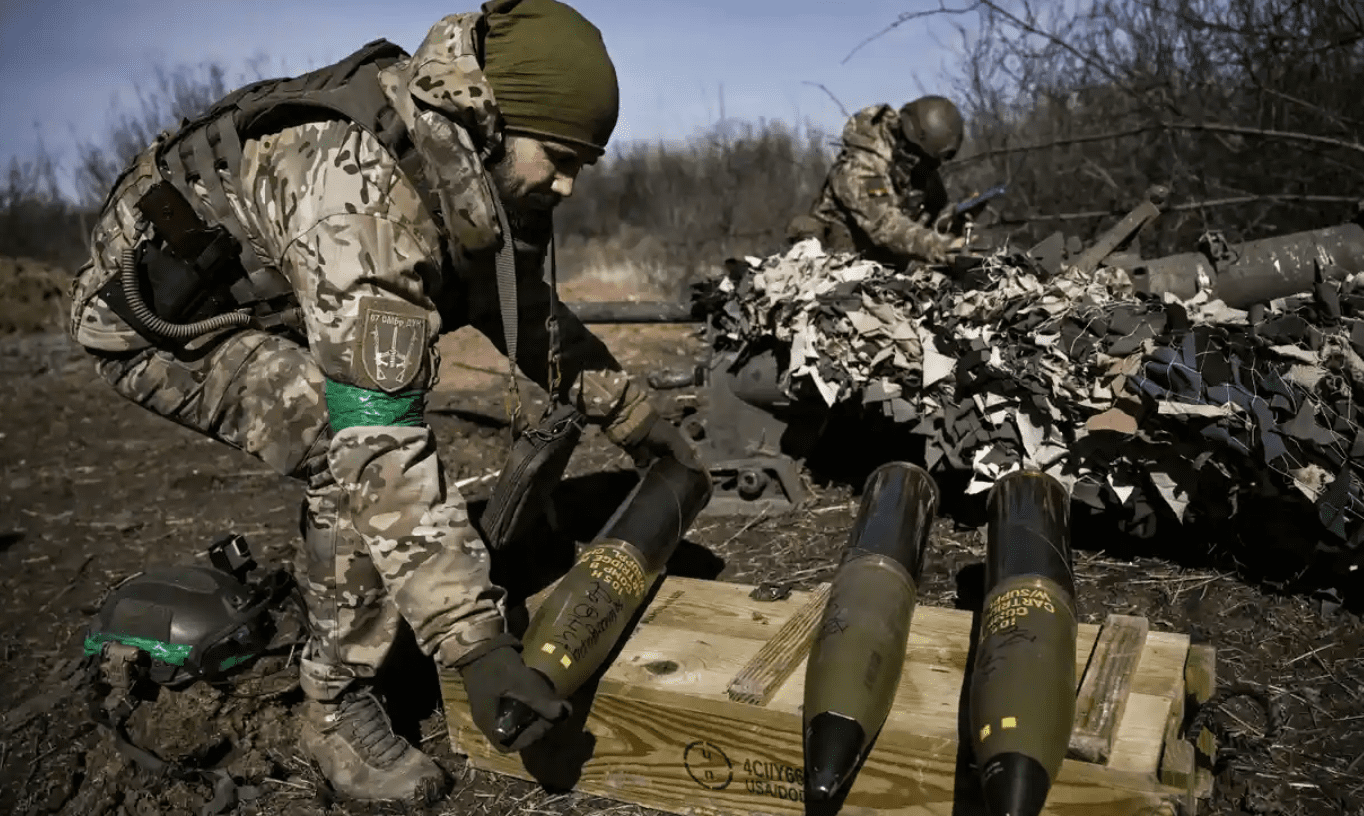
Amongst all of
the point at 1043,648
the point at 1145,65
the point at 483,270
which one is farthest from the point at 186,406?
the point at 1145,65

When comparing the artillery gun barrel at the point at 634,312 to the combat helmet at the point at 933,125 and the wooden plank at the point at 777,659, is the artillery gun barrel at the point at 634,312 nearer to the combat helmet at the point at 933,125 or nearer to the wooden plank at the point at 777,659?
the combat helmet at the point at 933,125

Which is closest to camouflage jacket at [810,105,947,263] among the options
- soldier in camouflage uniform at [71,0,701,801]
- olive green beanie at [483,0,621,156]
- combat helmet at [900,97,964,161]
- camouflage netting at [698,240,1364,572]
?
combat helmet at [900,97,964,161]

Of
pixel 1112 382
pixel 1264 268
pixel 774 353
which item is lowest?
pixel 1112 382

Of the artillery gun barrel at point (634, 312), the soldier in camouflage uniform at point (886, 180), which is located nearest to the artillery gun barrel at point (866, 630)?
the artillery gun barrel at point (634, 312)

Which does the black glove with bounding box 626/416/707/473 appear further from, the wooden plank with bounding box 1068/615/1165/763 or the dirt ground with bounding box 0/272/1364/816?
the wooden plank with bounding box 1068/615/1165/763

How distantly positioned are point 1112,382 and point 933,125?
394 cm

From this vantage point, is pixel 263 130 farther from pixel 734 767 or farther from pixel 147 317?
pixel 734 767

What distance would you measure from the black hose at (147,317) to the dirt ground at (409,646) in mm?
1096

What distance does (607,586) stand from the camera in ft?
9.93

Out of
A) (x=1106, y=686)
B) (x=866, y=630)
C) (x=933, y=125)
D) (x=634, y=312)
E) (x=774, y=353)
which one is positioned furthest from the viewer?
(x=933, y=125)

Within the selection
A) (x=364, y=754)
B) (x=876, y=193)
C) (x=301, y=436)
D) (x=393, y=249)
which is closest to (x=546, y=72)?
(x=393, y=249)

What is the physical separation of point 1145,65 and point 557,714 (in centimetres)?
772

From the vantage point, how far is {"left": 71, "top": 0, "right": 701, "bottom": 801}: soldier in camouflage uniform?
2533 millimetres

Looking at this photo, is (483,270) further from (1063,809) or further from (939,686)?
(1063,809)
